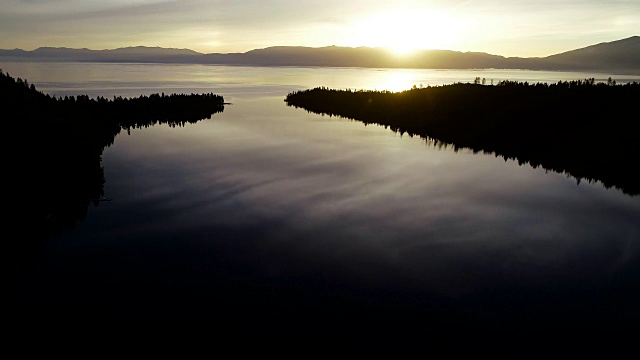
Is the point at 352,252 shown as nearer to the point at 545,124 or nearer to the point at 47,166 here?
the point at 47,166

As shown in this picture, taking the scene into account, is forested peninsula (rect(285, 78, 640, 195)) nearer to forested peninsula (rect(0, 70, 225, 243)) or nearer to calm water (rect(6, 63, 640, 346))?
calm water (rect(6, 63, 640, 346))

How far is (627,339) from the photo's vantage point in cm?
1131

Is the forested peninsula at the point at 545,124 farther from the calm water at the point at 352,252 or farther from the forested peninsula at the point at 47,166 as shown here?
the forested peninsula at the point at 47,166

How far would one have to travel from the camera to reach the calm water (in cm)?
1272

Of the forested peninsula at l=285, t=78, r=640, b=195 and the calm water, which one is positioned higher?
the forested peninsula at l=285, t=78, r=640, b=195

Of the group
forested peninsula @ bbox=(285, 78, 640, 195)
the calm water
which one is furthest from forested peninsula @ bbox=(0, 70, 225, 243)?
forested peninsula @ bbox=(285, 78, 640, 195)

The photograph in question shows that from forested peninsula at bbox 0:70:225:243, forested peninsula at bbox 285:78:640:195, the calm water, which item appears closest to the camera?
the calm water

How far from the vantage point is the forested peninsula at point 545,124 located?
102ft

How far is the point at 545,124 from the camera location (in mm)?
39969

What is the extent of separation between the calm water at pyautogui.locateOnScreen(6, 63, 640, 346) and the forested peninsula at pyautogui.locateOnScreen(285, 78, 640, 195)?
13.4 ft

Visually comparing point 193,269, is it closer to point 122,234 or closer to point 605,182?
point 122,234

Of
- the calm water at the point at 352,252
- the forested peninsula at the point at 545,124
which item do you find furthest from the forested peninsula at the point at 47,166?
the forested peninsula at the point at 545,124

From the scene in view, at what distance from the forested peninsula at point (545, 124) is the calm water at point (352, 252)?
4.09 metres

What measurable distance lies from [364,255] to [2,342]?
40.8ft
